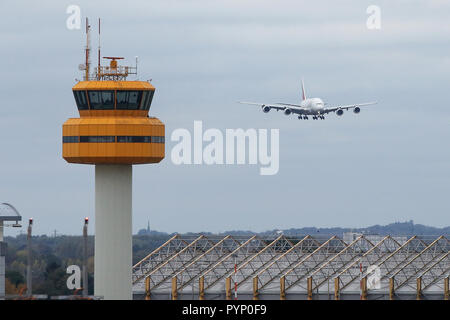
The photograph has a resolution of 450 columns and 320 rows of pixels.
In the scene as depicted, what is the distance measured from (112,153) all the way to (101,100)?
5636 mm

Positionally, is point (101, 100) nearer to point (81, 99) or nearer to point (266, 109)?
point (81, 99)

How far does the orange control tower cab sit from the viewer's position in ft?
356

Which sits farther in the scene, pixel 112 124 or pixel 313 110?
pixel 313 110

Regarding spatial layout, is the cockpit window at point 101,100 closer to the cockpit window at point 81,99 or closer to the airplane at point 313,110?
the cockpit window at point 81,99

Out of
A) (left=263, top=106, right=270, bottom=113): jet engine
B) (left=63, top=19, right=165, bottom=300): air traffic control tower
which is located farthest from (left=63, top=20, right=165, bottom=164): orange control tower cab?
(left=263, top=106, right=270, bottom=113): jet engine

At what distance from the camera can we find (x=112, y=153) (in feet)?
355

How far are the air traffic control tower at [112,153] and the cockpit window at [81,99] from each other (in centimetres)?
10

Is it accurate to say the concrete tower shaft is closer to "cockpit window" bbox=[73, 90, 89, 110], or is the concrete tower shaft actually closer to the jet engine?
"cockpit window" bbox=[73, 90, 89, 110]

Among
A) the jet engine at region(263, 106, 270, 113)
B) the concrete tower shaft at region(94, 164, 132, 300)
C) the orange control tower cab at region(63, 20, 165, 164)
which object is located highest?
the jet engine at region(263, 106, 270, 113)

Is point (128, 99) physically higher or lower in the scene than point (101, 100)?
higher

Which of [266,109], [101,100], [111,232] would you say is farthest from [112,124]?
[266,109]

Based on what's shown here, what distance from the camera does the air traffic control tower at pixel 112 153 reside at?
109 metres

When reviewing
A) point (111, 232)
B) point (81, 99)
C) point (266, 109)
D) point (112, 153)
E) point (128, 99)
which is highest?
point (266, 109)
